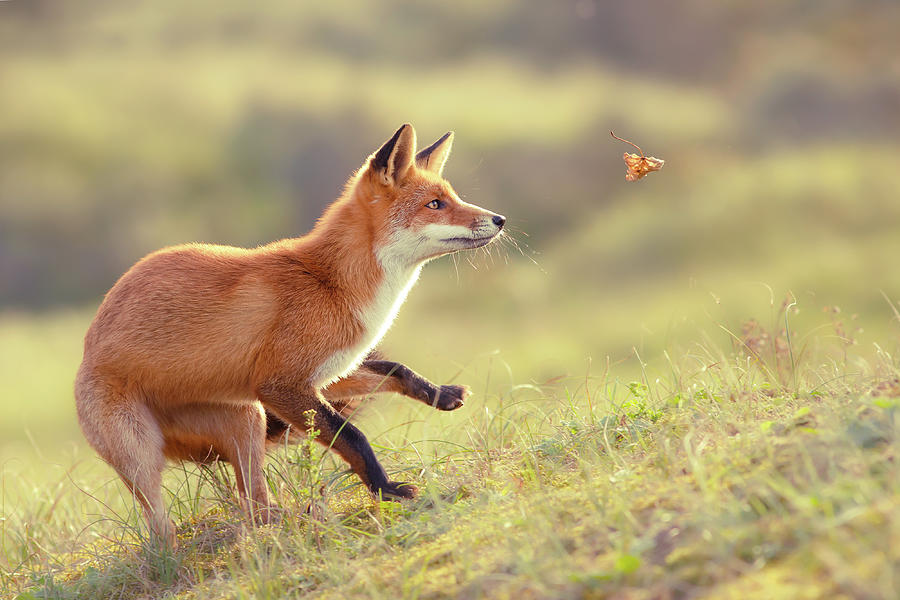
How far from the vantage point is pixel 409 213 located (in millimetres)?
5695

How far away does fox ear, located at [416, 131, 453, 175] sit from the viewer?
642 centimetres

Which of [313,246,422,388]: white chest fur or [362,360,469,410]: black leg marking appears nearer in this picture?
[313,246,422,388]: white chest fur

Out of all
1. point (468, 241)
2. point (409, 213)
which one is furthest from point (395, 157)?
point (468, 241)

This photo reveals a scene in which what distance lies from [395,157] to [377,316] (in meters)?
1.16

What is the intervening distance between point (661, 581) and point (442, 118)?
20952 mm

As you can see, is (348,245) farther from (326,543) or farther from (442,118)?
(442,118)

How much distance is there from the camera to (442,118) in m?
22.8

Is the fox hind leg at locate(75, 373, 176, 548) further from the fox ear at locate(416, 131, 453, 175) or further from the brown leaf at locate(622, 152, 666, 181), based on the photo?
the brown leaf at locate(622, 152, 666, 181)

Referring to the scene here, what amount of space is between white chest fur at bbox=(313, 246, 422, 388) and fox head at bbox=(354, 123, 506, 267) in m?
0.04

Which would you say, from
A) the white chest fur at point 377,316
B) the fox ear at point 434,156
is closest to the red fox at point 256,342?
the white chest fur at point 377,316

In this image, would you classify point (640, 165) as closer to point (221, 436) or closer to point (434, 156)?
point (434, 156)

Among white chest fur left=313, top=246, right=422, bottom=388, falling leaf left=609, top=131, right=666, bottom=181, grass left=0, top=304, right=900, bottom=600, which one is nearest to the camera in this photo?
grass left=0, top=304, right=900, bottom=600

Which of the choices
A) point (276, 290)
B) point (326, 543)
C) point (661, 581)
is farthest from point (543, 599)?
point (276, 290)

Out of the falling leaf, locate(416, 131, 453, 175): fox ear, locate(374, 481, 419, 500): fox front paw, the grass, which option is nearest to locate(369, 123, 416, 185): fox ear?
locate(416, 131, 453, 175): fox ear
